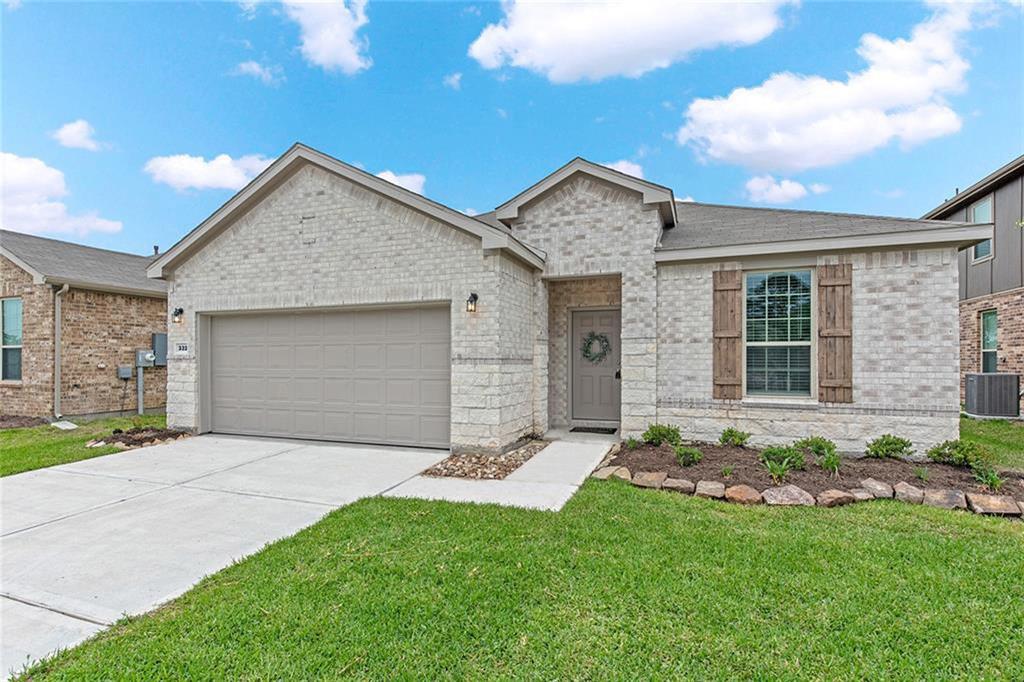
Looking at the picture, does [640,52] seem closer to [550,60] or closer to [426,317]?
[550,60]

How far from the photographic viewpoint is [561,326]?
31.2ft

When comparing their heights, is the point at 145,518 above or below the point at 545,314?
below

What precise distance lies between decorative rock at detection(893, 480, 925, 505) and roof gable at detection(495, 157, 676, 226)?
16.4 ft

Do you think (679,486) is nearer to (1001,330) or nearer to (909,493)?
(909,493)

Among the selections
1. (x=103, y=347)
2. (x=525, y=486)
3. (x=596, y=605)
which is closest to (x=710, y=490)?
(x=525, y=486)

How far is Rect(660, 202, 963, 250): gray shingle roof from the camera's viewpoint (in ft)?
24.3

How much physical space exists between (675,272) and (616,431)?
295 centimetres

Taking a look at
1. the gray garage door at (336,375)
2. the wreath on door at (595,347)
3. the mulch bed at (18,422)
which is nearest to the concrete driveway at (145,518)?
the gray garage door at (336,375)

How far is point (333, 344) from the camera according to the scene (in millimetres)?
8391

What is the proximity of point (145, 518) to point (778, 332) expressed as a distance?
27.2 feet

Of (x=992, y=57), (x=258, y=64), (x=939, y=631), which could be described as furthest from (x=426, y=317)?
(x=992, y=57)

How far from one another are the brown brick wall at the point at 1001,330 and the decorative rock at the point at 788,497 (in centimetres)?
983

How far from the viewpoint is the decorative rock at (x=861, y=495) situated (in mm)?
5281

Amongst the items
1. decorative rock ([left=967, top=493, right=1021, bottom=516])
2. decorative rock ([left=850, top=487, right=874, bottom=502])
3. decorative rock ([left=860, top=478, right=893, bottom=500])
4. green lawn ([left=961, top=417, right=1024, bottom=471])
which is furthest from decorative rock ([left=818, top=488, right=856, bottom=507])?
green lawn ([left=961, top=417, right=1024, bottom=471])
